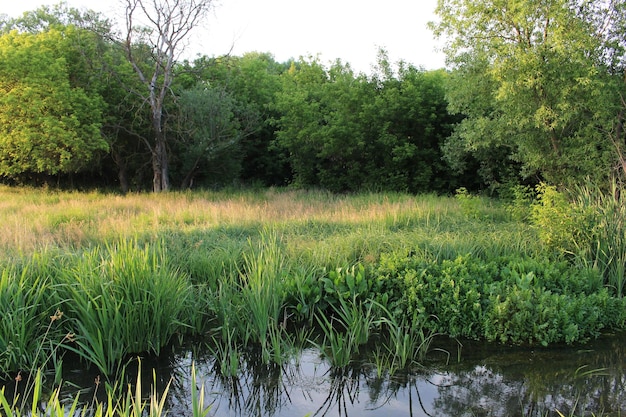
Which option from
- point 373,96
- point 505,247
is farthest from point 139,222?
point 373,96

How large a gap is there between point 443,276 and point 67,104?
46.5ft

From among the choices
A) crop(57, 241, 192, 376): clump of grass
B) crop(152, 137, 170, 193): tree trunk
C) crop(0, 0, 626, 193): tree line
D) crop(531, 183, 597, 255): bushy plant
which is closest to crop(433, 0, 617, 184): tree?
crop(0, 0, 626, 193): tree line

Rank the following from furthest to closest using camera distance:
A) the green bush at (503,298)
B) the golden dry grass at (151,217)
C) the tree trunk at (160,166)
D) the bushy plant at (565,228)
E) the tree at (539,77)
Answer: the tree trunk at (160,166) → the tree at (539,77) → the golden dry grass at (151,217) → the bushy plant at (565,228) → the green bush at (503,298)

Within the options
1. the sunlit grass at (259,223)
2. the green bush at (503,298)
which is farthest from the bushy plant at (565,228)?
the sunlit grass at (259,223)

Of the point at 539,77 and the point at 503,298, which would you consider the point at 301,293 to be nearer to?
the point at 503,298

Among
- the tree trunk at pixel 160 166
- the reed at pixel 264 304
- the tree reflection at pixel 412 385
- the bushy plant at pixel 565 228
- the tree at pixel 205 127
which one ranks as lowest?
the tree reflection at pixel 412 385

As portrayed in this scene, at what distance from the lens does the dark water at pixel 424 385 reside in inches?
169

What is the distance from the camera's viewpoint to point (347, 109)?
18875 mm

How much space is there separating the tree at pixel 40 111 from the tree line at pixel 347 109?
0.05 m

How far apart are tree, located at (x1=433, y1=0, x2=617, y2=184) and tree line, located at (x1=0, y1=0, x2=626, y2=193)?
4 cm

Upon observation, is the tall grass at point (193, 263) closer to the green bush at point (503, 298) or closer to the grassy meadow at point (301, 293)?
the grassy meadow at point (301, 293)

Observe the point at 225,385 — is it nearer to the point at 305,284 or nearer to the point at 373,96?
the point at 305,284

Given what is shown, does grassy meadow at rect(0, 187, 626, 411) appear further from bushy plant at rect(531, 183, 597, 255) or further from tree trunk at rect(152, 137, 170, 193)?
tree trunk at rect(152, 137, 170, 193)

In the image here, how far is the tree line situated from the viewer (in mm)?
10961
